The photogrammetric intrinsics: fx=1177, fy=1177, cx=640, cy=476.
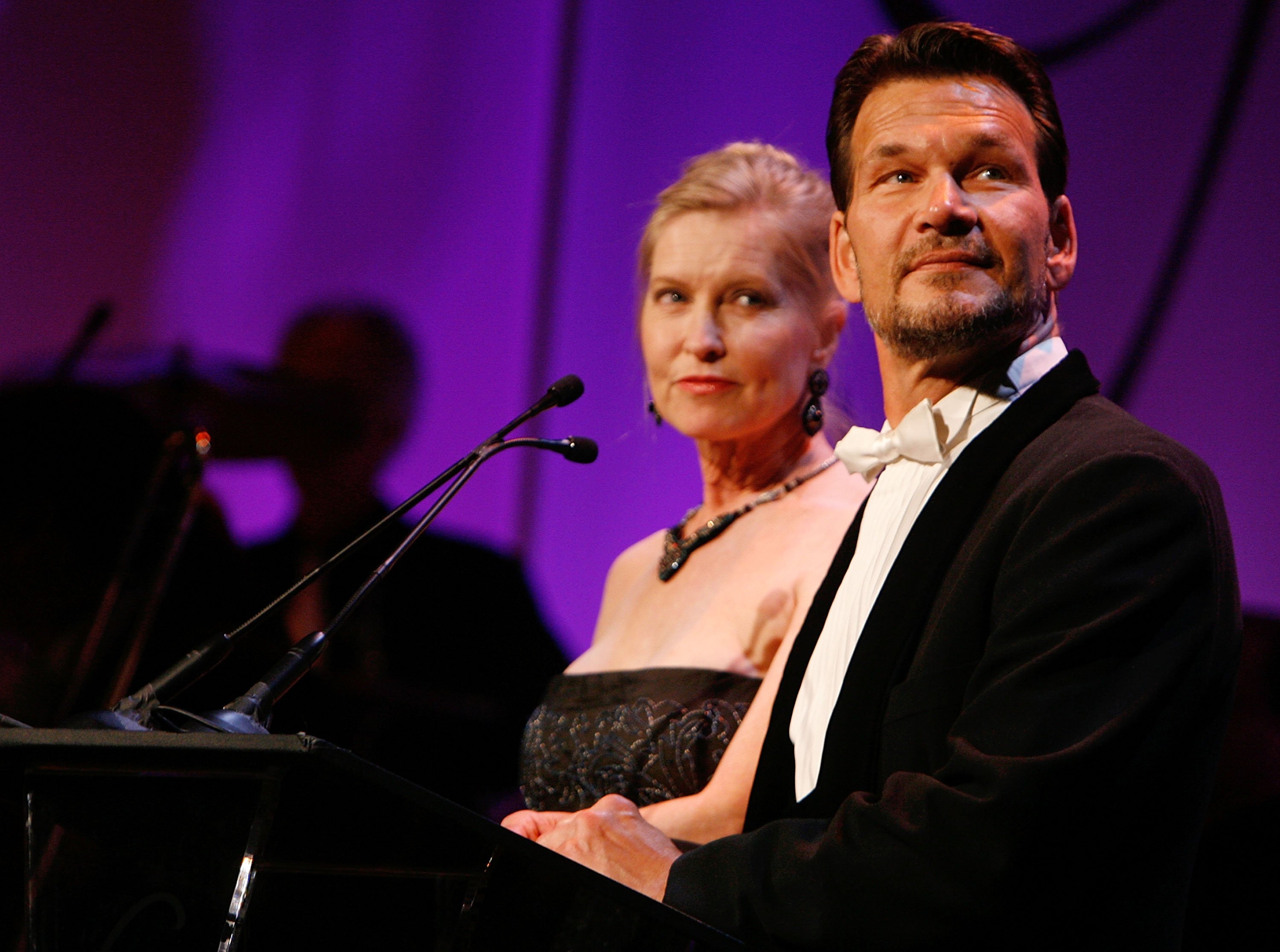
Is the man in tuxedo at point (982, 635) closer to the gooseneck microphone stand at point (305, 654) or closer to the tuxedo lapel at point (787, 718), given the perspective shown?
the tuxedo lapel at point (787, 718)

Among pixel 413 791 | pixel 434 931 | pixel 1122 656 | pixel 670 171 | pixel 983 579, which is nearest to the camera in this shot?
pixel 413 791

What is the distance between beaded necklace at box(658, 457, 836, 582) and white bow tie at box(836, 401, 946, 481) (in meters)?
0.59

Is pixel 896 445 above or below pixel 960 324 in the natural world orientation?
below

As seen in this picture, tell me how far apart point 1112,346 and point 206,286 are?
212cm

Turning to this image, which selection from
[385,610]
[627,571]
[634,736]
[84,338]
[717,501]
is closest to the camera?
[634,736]

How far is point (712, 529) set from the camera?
6.97 feet

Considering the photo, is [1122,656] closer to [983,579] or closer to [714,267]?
[983,579]

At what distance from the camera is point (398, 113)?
3.10 m

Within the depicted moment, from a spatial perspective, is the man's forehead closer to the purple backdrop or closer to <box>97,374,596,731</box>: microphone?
<box>97,374,596,731</box>: microphone

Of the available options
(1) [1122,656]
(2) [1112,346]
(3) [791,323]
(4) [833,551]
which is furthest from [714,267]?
(1) [1122,656]

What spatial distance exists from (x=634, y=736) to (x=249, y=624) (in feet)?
2.74

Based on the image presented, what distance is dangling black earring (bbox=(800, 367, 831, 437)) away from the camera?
2.11m

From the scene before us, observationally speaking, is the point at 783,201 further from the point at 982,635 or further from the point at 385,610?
the point at 385,610

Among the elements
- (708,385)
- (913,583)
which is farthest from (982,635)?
(708,385)
